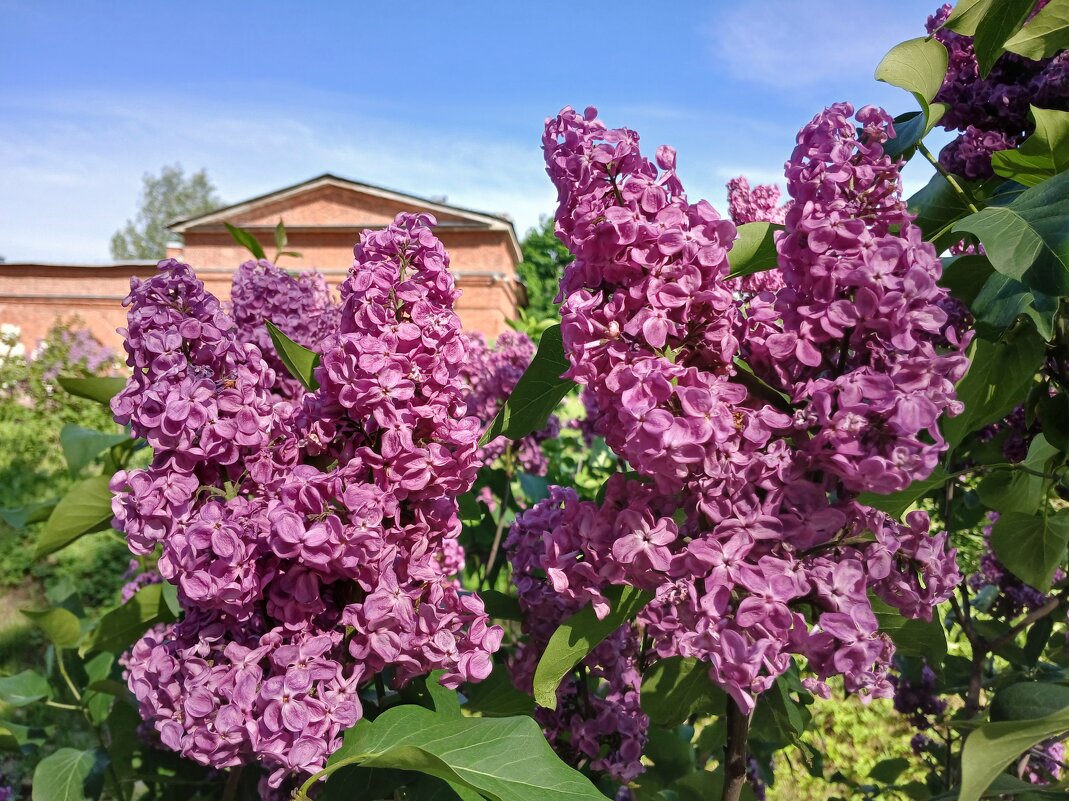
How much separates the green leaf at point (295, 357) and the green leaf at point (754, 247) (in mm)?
483

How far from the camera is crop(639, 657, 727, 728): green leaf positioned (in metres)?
0.97

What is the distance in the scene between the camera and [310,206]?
2428 cm

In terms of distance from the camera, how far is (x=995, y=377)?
3.41 feet

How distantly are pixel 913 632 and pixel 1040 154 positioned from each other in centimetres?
60

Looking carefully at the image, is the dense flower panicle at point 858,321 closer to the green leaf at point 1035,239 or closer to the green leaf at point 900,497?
the green leaf at point 1035,239

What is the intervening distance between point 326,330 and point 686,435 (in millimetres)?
1014

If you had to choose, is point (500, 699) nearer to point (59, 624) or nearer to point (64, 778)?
point (64, 778)

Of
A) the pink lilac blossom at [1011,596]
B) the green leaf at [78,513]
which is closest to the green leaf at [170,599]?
the green leaf at [78,513]

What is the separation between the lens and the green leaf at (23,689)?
5.77 feet

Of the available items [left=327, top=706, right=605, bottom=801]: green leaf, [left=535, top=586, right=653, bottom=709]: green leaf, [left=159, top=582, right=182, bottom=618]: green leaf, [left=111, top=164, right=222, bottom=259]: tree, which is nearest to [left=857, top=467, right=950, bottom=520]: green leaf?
[left=535, top=586, right=653, bottom=709]: green leaf

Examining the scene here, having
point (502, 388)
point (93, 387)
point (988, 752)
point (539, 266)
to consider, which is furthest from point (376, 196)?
point (988, 752)

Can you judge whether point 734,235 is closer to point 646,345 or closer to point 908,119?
point 646,345

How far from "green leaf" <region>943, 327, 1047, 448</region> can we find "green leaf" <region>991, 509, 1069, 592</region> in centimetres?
21

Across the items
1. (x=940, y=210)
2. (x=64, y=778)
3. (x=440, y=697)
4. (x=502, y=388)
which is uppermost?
(x=940, y=210)
